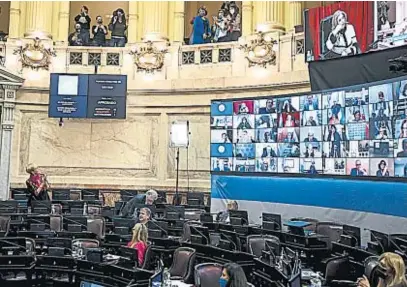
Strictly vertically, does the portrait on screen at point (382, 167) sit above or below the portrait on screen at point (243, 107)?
below

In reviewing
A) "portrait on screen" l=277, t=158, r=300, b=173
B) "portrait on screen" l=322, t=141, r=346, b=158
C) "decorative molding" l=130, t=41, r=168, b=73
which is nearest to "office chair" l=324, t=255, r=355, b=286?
"portrait on screen" l=322, t=141, r=346, b=158

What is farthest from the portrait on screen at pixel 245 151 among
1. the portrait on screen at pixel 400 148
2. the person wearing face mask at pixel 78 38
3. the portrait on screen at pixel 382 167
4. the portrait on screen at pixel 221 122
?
the person wearing face mask at pixel 78 38

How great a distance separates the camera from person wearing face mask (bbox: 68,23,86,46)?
18.3m

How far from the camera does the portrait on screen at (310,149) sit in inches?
483

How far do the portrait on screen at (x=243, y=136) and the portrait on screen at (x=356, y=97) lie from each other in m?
2.87

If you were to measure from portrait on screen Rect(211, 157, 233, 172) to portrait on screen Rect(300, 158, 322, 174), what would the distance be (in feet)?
6.94

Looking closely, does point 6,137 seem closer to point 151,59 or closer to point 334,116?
point 151,59

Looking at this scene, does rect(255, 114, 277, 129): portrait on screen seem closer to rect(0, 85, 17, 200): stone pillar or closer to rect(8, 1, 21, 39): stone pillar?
rect(0, 85, 17, 200): stone pillar

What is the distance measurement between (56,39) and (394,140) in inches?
458

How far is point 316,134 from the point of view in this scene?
12.3 meters

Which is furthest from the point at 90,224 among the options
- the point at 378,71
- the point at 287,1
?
the point at 287,1

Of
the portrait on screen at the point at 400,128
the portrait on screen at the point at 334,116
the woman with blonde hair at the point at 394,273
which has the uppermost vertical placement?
the portrait on screen at the point at 334,116

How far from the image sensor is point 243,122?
45.4 ft

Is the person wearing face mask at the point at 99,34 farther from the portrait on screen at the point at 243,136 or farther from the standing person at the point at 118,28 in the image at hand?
the portrait on screen at the point at 243,136
